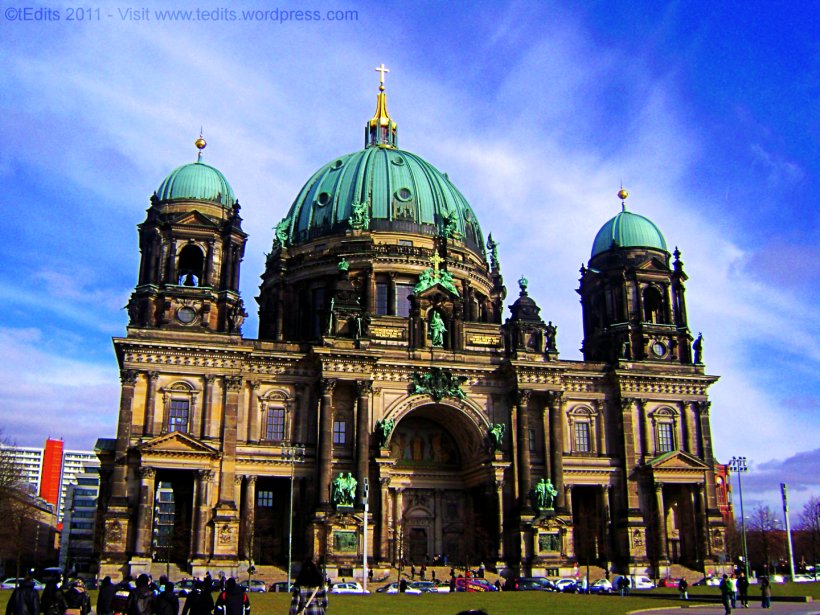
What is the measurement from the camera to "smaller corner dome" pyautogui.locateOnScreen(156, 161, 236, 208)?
2665 inches

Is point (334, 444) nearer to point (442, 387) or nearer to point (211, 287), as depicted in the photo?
point (442, 387)

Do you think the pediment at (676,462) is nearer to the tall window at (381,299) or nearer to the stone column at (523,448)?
the stone column at (523,448)

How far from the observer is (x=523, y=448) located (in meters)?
66.5

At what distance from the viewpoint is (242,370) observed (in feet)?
212

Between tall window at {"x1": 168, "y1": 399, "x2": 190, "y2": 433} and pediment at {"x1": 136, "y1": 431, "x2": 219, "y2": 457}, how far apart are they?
1450 millimetres

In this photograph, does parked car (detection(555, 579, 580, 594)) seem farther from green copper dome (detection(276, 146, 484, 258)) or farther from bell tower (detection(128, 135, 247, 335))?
green copper dome (detection(276, 146, 484, 258))

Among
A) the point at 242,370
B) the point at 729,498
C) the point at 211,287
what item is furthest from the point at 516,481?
the point at 729,498

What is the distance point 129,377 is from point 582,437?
33.3 m

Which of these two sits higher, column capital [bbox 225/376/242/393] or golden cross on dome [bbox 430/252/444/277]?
golden cross on dome [bbox 430/252/444/277]

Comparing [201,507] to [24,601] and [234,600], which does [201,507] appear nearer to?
[234,600]

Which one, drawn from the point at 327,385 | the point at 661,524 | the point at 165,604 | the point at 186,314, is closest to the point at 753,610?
the point at 165,604

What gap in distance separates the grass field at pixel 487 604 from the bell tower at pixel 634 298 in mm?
27044

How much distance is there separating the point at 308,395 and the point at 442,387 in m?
9.67

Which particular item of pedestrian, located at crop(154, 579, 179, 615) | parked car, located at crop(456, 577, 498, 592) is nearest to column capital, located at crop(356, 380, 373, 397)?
parked car, located at crop(456, 577, 498, 592)
